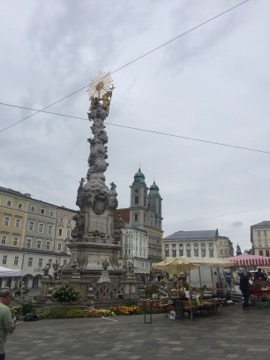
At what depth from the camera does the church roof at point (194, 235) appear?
129613 mm

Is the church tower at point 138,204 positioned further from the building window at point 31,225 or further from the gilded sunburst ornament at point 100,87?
the gilded sunburst ornament at point 100,87

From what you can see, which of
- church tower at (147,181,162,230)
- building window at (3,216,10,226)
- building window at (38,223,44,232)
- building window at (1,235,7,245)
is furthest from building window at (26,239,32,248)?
church tower at (147,181,162,230)

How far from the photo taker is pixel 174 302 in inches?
583

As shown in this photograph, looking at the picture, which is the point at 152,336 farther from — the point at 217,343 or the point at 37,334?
the point at 37,334

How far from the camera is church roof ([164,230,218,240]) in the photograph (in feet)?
425

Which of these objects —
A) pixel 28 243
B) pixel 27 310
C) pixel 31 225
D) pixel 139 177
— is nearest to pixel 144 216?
pixel 139 177

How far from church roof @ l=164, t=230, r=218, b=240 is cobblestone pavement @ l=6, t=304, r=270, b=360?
11884cm

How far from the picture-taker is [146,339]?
9.78 m

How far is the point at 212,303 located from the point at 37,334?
784cm

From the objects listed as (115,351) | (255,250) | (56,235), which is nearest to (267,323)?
(115,351)

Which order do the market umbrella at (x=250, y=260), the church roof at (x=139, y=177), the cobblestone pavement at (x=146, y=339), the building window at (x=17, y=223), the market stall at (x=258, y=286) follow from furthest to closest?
the church roof at (x=139, y=177) < the building window at (x=17, y=223) < the market umbrella at (x=250, y=260) < the market stall at (x=258, y=286) < the cobblestone pavement at (x=146, y=339)

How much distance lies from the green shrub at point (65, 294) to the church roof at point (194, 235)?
381 ft

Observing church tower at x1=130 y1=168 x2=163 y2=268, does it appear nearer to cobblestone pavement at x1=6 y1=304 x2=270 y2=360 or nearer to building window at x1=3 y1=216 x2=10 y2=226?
building window at x1=3 y1=216 x2=10 y2=226

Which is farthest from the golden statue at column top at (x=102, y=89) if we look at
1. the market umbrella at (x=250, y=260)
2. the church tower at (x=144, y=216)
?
the church tower at (x=144, y=216)
